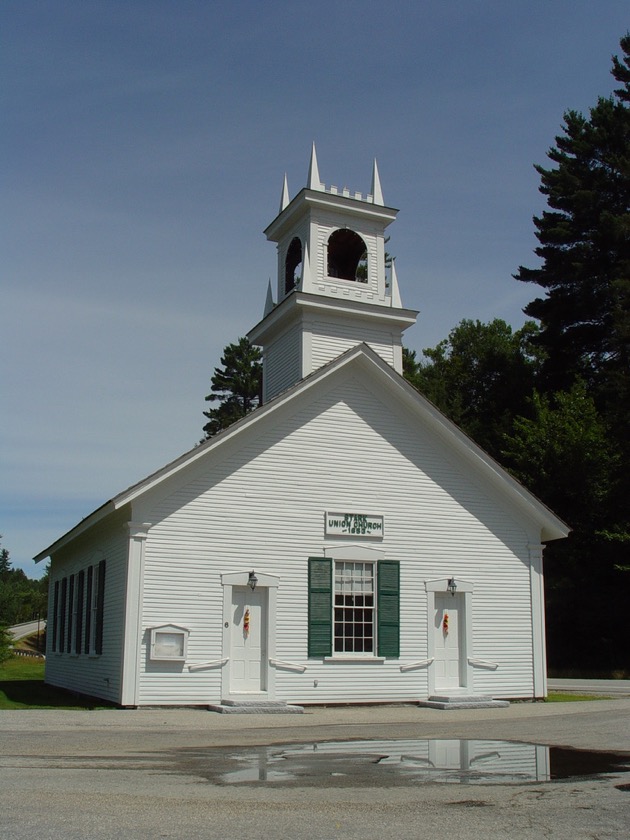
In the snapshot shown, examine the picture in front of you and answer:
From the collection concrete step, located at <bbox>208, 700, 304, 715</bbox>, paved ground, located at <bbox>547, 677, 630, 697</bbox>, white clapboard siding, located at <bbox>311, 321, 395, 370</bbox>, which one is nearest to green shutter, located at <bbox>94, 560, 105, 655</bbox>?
concrete step, located at <bbox>208, 700, 304, 715</bbox>

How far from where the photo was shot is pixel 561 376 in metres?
46.7

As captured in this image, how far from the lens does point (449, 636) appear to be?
19.8m

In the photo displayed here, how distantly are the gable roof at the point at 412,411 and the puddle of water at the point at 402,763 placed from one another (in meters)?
7.35

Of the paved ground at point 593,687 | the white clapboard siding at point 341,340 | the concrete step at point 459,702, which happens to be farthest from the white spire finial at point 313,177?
the paved ground at point 593,687

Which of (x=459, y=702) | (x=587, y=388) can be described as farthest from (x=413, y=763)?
(x=587, y=388)

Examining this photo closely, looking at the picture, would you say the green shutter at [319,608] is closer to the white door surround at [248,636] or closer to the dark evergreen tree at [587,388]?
the white door surround at [248,636]

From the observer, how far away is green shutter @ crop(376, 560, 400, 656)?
62.3ft

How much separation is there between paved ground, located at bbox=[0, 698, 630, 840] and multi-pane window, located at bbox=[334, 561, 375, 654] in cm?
576

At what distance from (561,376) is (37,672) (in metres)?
28.2

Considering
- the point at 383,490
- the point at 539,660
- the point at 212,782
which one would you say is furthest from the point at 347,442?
the point at 212,782

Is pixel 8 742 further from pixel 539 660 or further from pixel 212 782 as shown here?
pixel 539 660

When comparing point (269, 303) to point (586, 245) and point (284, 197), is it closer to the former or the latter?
point (284, 197)

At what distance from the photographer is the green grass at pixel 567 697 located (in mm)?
20156

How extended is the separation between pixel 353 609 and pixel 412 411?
441 centimetres
